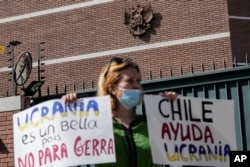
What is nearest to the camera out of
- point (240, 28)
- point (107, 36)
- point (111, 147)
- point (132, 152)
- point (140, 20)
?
point (132, 152)

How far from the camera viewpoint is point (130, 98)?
3715 mm

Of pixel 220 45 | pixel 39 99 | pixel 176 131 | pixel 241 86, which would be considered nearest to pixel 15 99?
pixel 39 99

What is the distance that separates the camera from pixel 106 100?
391 cm

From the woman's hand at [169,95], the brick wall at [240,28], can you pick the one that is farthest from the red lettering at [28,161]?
the brick wall at [240,28]

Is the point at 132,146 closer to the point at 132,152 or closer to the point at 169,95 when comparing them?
the point at 132,152

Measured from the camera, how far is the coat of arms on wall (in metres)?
20.5

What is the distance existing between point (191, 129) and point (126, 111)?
68 centimetres

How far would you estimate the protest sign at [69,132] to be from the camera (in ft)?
13.0

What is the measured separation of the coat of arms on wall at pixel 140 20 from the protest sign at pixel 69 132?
651 inches

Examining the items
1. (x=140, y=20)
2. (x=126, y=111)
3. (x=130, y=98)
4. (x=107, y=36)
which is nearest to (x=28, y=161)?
(x=126, y=111)

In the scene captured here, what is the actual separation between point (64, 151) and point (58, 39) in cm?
1826

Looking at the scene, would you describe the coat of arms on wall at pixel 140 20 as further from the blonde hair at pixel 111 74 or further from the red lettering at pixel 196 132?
the blonde hair at pixel 111 74

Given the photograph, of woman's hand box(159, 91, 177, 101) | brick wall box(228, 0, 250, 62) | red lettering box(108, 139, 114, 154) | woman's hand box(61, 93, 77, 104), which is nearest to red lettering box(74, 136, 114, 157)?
red lettering box(108, 139, 114, 154)

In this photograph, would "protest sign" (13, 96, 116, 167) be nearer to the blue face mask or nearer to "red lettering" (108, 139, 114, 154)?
"red lettering" (108, 139, 114, 154)
